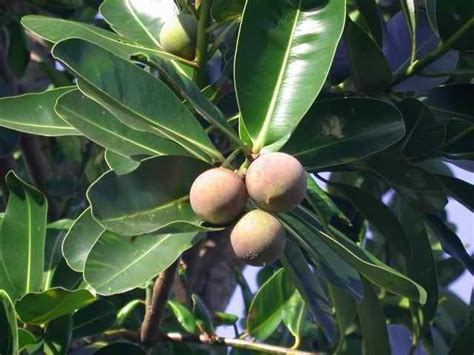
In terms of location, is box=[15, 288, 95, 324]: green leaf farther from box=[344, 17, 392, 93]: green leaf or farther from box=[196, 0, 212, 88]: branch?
box=[344, 17, 392, 93]: green leaf

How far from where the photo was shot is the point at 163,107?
1.01m

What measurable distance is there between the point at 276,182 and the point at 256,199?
31mm

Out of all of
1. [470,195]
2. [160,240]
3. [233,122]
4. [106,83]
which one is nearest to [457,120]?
[470,195]

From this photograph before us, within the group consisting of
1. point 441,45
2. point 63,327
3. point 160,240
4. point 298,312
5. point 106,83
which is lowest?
point 298,312

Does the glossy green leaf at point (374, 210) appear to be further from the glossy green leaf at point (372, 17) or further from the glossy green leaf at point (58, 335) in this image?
the glossy green leaf at point (58, 335)

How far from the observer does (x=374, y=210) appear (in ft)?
4.61

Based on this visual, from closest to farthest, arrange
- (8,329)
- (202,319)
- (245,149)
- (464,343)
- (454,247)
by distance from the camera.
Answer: (245,149) < (8,329) < (454,247) < (464,343) < (202,319)

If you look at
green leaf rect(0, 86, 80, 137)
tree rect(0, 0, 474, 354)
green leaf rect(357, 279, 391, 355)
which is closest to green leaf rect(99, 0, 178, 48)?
tree rect(0, 0, 474, 354)

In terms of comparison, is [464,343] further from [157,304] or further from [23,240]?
[23,240]

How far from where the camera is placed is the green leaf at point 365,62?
3.97 feet

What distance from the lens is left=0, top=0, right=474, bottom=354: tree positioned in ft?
3.33

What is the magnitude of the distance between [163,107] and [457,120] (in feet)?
1.53

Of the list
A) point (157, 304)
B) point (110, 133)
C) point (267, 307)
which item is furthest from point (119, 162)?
point (267, 307)

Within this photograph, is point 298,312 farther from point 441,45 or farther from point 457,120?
point 441,45
